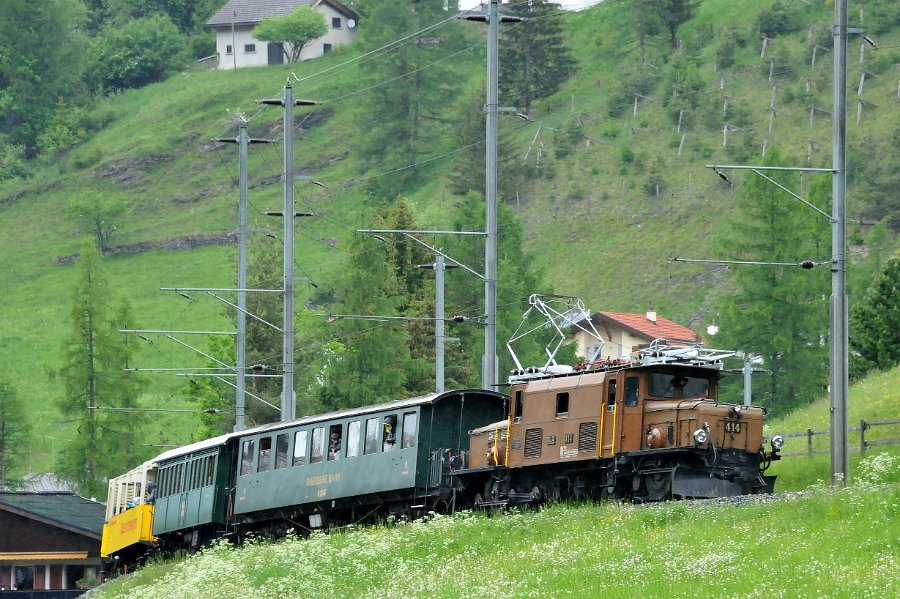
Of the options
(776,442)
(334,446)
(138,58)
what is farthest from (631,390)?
(138,58)

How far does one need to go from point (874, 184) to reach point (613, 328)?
24.3 meters

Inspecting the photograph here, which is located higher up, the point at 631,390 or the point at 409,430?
the point at 631,390

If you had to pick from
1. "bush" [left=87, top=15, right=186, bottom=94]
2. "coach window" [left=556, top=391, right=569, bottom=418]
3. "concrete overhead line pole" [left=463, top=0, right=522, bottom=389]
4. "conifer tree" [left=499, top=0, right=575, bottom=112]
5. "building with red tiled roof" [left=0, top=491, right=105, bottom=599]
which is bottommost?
"building with red tiled roof" [left=0, top=491, right=105, bottom=599]

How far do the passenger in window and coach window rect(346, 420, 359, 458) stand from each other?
0.51m

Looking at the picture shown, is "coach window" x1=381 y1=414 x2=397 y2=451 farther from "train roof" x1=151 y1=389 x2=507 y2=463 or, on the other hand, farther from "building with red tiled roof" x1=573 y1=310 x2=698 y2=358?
"building with red tiled roof" x1=573 y1=310 x2=698 y2=358

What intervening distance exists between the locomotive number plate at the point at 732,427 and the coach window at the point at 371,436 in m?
9.40

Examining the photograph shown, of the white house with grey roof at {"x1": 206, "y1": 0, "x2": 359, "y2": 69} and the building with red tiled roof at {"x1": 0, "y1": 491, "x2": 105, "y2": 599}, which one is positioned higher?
the white house with grey roof at {"x1": 206, "y1": 0, "x2": 359, "y2": 69}

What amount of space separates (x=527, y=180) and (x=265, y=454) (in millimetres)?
81176

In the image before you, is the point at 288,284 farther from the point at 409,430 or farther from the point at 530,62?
the point at 530,62

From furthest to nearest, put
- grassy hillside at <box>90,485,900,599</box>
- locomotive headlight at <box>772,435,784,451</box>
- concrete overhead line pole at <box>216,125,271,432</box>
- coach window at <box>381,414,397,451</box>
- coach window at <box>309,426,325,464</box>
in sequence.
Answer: concrete overhead line pole at <box>216,125,271,432</box> → coach window at <box>309,426,325,464</box> → coach window at <box>381,414,397,451</box> → locomotive headlight at <box>772,435,784,451</box> → grassy hillside at <box>90,485,900,599</box>

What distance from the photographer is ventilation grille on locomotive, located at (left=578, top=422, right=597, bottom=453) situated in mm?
30969

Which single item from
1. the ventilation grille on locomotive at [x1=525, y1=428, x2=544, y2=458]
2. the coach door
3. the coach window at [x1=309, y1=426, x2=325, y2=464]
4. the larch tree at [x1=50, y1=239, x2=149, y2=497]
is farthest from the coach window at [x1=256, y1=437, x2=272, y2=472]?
the larch tree at [x1=50, y1=239, x2=149, y2=497]

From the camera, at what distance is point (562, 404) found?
31.9 metres

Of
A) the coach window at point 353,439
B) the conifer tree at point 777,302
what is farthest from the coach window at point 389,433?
the conifer tree at point 777,302
